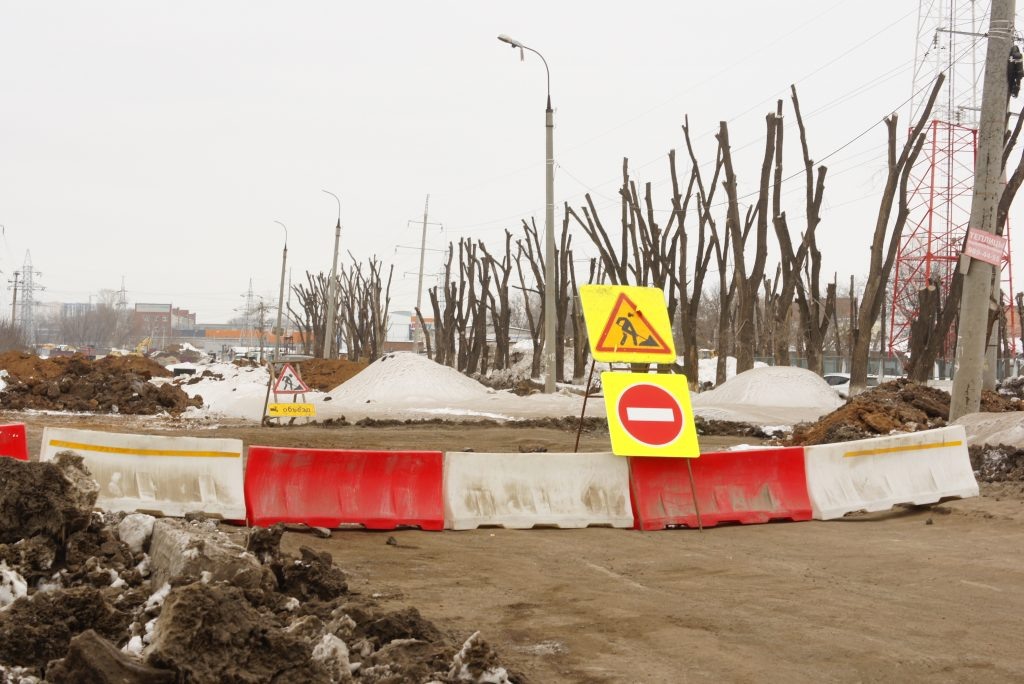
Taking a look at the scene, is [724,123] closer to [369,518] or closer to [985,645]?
[369,518]

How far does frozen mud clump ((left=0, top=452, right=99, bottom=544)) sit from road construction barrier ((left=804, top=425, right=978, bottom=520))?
632cm

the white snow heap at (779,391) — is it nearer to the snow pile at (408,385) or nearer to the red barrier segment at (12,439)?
the snow pile at (408,385)

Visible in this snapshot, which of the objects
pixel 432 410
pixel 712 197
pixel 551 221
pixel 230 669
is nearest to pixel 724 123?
pixel 712 197

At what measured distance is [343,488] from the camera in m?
8.73

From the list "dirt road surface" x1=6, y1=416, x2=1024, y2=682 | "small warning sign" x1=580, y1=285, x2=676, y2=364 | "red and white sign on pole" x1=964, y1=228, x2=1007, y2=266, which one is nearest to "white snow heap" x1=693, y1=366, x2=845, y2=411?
"red and white sign on pole" x1=964, y1=228, x2=1007, y2=266

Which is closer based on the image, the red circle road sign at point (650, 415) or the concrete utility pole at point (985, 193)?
the red circle road sign at point (650, 415)

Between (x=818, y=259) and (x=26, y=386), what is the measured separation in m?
23.1

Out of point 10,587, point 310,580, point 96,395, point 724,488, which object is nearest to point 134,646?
point 10,587

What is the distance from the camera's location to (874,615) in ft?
19.6

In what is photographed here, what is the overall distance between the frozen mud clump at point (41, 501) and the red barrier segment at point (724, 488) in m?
4.84

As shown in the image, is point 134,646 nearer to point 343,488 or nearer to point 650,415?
point 343,488

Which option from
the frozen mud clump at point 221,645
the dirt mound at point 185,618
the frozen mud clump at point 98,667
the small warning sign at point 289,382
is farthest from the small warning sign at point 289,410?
the frozen mud clump at point 98,667

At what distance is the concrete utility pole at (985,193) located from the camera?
14414mm

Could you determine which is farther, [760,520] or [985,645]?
[760,520]
